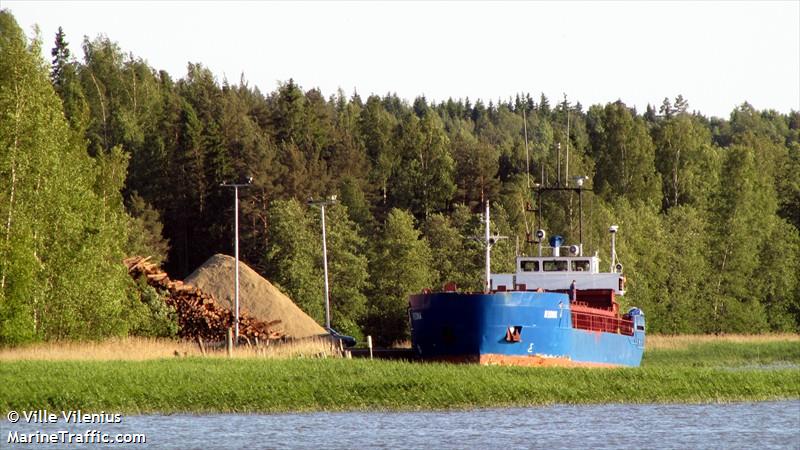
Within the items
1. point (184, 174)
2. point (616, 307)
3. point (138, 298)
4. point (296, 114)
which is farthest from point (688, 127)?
point (138, 298)

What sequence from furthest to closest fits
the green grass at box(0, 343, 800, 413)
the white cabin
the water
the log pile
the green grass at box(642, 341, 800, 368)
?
Answer: the green grass at box(642, 341, 800, 368)
the white cabin
the log pile
the green grass at box(0, 343, 800, 413)
the water

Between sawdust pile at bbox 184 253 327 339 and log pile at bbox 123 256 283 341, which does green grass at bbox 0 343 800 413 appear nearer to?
log pile at bbox 123 256 283 341

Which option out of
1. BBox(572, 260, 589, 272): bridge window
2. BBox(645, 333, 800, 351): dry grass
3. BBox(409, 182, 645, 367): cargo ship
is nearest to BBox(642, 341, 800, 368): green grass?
BBox(645, 333, 800, 351): dry grass

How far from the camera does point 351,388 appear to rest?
4203 cm

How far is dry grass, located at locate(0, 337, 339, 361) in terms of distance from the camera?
48366mm

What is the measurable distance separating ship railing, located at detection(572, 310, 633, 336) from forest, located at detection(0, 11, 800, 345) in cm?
1038

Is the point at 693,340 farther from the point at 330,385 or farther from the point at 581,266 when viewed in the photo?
the point at 330,385

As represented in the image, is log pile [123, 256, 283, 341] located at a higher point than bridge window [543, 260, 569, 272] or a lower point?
lower

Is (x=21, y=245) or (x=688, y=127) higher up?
(x=688, y=127)

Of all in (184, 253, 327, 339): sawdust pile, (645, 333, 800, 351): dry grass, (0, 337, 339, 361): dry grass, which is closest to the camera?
(0, 337, 339, 361): dry grass

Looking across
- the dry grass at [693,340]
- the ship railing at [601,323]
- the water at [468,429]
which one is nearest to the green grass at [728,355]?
the dry grass at [693,340]

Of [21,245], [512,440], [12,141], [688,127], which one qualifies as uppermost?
[688,127]

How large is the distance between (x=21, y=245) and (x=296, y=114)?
7003 centimetres

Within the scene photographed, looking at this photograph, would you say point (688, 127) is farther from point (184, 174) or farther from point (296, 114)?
point (184, 174)
